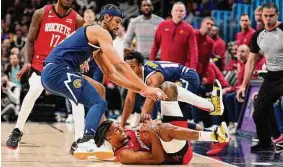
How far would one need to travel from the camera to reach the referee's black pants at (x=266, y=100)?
8.10 meters

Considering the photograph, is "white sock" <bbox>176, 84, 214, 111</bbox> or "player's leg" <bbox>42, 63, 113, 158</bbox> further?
"white sock" <bbox>176, 84, 214, 111</bbox>

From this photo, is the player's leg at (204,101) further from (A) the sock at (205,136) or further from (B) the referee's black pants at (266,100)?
(A) the sock at (205,136)

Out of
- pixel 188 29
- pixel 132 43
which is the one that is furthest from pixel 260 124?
pixel 132 43

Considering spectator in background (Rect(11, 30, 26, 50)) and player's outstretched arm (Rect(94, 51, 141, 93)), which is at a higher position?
player's outstretched arm (Rect(94, 51, 141, 93))

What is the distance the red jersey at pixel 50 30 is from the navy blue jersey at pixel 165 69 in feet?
3.88

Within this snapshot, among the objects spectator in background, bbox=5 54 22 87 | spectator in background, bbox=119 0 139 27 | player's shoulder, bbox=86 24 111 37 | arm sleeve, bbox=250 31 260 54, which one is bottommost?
spectator in background, bbox=5 54 22 87

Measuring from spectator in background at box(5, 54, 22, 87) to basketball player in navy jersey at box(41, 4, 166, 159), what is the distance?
6.88m

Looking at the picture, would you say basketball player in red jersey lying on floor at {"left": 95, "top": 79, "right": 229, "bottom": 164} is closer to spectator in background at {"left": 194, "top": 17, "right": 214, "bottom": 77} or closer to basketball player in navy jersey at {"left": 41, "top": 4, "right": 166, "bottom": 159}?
basketball player in navy jersey at {"left": 41, "top": 4, "right": 166, "bottom": 159}

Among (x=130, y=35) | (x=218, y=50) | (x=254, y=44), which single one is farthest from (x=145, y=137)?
(x=218, y=50)

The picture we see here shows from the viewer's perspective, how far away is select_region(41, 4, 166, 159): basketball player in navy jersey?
5969mm

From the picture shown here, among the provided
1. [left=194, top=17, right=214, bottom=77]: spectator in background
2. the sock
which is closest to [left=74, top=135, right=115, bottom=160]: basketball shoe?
the sock

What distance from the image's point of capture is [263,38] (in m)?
8.21

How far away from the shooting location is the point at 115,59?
A: 5957 millimetres

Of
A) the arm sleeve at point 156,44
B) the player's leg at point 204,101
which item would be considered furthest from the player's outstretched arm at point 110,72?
the arm sleeve at point 156,44
